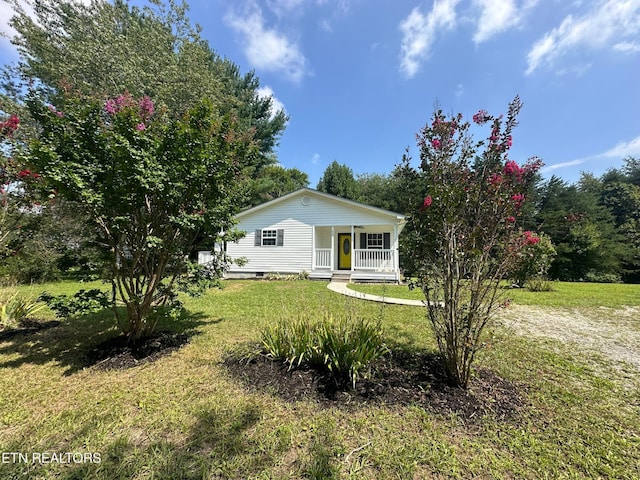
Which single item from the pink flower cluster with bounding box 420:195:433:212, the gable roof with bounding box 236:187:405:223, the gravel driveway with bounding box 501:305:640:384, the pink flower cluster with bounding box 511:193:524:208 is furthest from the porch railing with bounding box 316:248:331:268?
the pink flower cluster with bounding box 511:193:524:208

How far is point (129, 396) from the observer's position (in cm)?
274

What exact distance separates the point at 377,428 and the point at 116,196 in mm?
3850

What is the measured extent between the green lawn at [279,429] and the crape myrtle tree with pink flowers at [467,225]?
0.79m

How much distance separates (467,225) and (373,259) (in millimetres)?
10657

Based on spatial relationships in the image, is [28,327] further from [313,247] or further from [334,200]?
[334,200]

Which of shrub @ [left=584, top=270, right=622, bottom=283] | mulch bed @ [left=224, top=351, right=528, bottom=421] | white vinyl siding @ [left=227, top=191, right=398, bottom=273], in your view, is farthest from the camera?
shrub @ [left=584, top=270, right=622, bottom=283]

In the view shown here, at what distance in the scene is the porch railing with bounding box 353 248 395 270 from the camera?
13.1 metres

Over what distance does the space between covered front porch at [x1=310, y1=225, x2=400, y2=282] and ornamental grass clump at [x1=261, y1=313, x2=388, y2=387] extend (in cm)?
882

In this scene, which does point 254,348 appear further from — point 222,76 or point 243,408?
point 222,76

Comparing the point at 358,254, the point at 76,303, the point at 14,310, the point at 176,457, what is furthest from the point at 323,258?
the point at 176,457

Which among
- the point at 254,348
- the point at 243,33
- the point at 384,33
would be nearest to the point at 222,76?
the point at 243,33

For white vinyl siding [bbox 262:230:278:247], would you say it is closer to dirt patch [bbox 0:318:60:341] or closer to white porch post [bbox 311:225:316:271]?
white porch post [bbox 311:225:316:271]

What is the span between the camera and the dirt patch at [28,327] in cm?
462

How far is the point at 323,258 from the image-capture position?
13836mm
